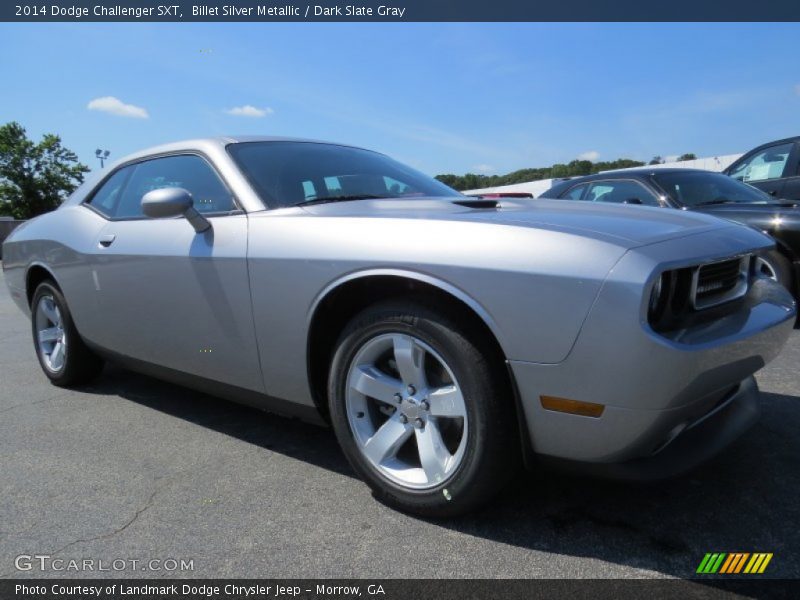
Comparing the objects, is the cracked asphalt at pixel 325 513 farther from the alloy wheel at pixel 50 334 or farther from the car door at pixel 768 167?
the car door at pixel 768 167

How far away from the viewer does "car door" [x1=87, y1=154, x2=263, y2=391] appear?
2.48m

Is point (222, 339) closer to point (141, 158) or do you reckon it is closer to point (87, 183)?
point (141, 158)

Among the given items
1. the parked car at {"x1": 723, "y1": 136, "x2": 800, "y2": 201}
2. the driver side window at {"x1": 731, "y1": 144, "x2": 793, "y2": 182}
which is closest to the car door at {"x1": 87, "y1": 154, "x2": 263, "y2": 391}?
the parked car at {"x1": 723, "y1": 136, "x2": 800, "y2": 201}

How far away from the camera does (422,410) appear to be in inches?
80.5

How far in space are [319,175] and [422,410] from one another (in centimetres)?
136

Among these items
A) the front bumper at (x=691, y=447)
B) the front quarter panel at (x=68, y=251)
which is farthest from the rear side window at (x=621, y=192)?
the front quarter panel at (x=68, y=251)

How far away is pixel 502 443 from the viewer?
6.07 ft

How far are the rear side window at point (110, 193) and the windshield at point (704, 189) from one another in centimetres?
453

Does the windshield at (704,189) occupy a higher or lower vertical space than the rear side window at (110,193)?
lower

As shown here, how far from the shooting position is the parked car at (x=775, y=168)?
630 centimetres

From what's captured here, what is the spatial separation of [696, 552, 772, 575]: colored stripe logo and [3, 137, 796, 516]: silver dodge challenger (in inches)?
11.8

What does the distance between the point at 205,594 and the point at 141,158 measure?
2.56 m

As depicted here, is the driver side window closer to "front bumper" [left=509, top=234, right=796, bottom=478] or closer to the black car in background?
the black car in background

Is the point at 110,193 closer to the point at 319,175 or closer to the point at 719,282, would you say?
the point at 319,175
